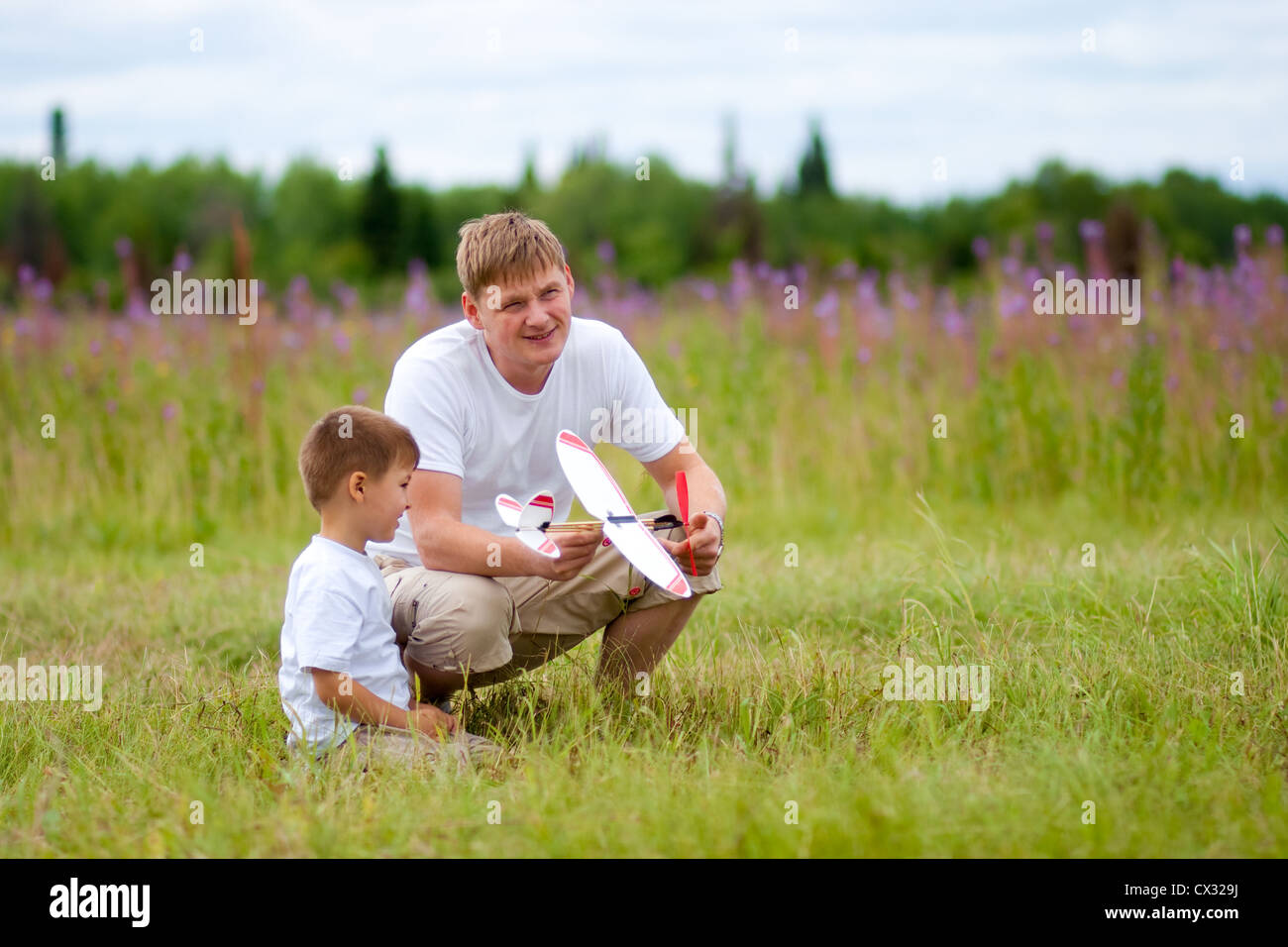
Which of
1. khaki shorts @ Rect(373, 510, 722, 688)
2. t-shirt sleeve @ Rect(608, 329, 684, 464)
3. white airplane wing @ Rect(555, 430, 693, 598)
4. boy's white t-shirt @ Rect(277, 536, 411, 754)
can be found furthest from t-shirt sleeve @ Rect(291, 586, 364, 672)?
t-shirt sleeve @ Rect(608, 329, 684, 464)

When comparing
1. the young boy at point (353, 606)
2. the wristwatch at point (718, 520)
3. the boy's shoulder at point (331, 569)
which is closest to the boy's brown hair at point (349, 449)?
the young boy at point (353, 606)

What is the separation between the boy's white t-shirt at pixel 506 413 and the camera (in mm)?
3125

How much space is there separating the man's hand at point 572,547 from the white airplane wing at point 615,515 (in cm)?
6

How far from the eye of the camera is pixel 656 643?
11.1 feet

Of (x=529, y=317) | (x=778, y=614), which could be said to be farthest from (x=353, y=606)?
(x=778, y=614)

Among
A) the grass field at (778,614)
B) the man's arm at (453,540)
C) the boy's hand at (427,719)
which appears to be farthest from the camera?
the man's arm at (453,540)

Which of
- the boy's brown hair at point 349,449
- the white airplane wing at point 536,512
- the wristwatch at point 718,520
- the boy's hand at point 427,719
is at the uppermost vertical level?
the boy's brown hair at point 349,449

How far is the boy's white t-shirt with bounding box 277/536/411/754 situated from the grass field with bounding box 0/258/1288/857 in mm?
137

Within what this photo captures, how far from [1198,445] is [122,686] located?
17.0ft

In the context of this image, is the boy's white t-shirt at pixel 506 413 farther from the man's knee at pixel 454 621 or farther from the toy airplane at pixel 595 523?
the toy airplane at pixel 595 523

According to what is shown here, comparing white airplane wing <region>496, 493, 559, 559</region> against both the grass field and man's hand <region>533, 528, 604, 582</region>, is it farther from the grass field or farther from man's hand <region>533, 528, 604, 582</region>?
the grass field

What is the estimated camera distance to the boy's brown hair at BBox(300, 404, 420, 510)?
2826mm

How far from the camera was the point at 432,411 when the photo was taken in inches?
122
